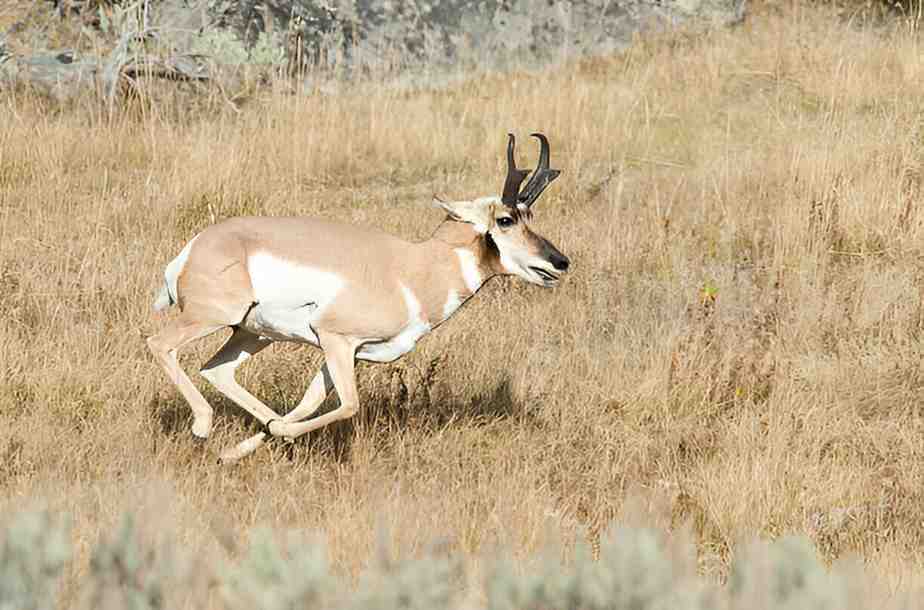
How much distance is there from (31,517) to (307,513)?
2195 mm

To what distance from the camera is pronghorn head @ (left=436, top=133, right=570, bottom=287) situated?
6070 mm

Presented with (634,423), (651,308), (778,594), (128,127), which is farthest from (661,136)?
(778,594)

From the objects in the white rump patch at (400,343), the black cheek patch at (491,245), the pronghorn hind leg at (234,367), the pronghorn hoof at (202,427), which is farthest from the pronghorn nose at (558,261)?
the pronghorn hoof at (202,427)

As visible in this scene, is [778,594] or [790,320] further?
[790,320]

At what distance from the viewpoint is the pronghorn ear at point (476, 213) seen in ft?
20.2

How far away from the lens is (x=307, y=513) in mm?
5664

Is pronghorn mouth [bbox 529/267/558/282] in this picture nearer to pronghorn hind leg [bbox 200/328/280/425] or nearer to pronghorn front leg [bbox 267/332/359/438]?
pronghorn front leg [bbox 267/332/359/438]

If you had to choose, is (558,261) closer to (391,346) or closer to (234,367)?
(391,346)

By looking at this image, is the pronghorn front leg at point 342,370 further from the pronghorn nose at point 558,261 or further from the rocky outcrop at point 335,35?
the rocky outcrop at point 335,35

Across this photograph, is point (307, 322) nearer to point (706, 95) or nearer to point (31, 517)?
point (31, 517)

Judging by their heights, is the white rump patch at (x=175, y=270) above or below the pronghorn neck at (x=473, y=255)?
below

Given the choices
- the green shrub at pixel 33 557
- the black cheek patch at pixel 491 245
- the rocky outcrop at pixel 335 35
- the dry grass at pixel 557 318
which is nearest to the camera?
the green shrub at pixel 33 557

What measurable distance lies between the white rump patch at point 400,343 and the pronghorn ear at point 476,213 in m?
0.42

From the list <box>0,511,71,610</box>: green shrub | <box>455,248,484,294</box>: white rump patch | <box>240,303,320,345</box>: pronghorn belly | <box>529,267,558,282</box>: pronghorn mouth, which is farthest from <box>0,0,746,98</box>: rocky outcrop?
<box>0,511,71,610</box>: green shrub
